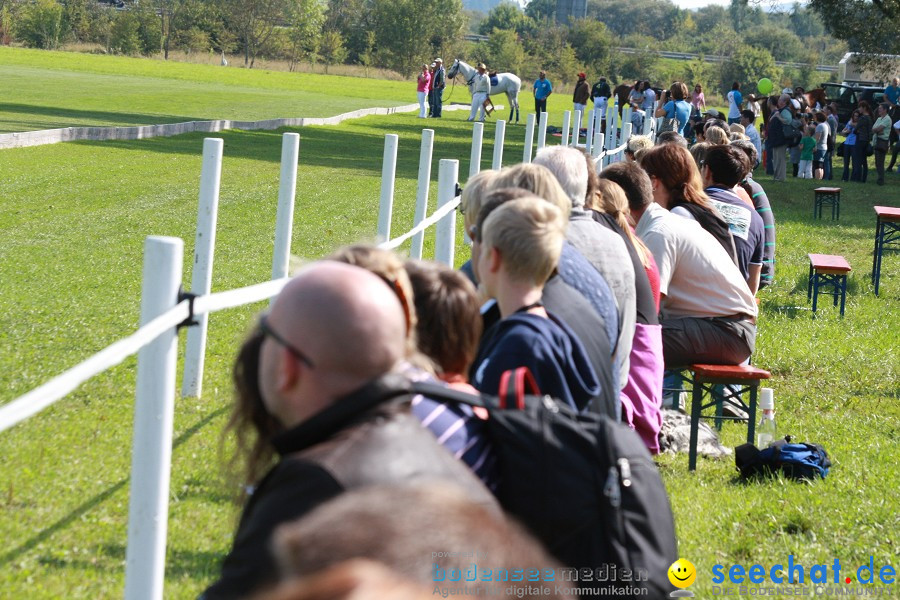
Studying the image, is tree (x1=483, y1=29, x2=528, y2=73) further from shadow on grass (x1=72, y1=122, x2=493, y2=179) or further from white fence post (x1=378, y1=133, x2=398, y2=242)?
white fence post (x1=378, y1=133, x2=398, y2=242)

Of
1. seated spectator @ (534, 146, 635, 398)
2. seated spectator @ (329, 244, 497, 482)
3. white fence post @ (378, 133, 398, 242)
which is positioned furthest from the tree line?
seated spectator @ (329, 244, 497, 482)

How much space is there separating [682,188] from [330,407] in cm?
594

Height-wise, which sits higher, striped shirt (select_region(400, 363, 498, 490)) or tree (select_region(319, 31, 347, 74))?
tree (select_region(319, 31, 347, 74))

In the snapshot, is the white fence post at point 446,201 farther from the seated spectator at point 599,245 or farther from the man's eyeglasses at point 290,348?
the man's eyeglasses at point 290,348

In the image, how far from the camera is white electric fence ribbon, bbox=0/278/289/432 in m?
2.57

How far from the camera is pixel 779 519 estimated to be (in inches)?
231

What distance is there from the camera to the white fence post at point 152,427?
332cm

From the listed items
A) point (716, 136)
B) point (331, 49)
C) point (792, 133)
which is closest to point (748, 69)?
point (331, 49)

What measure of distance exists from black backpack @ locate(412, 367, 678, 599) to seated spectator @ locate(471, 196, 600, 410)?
0.73 meters

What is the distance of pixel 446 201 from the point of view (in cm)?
803

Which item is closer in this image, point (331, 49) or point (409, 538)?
point (409, 538)

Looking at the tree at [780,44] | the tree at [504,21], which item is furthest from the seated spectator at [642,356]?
the tree at [504,21]

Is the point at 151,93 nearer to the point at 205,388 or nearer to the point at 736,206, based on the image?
the point at 736,206

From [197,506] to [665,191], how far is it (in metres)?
4.16
